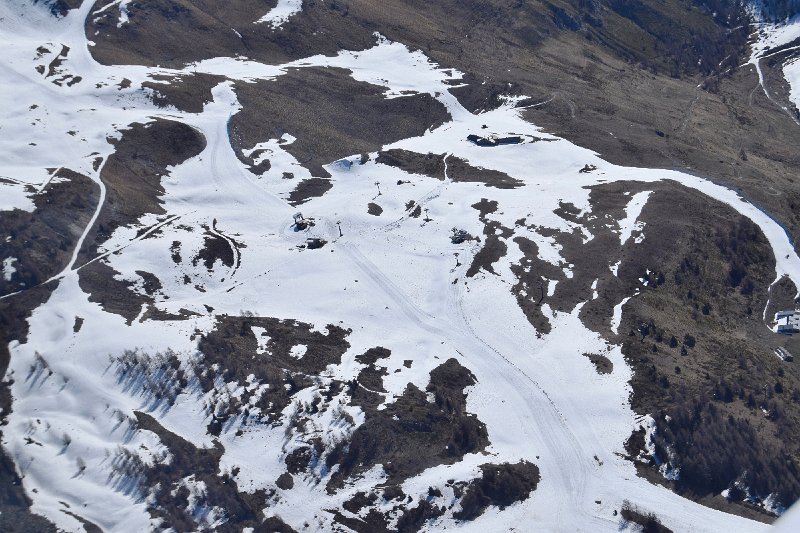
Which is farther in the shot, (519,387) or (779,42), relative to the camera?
(779,42)

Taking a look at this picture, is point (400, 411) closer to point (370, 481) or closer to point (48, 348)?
Answer: point (370, 481)

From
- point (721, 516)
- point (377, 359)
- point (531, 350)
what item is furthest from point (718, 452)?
point (377, 359)

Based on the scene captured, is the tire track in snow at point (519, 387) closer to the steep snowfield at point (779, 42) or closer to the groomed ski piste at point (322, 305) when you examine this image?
the groomed ski piste at point (322, 305)

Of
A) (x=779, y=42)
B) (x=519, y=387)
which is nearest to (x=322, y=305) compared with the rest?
(x=519, y=387)

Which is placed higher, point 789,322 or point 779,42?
point 779,42

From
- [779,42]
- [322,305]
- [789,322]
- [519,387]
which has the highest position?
[779,42]

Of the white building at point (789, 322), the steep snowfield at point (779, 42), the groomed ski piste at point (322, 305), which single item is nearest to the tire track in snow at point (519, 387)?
the groomed ski piste at point (322, 305)

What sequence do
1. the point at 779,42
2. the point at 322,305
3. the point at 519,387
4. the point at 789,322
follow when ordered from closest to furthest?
the point at 519,387, the point at 789,322, the point at 322,305, the point at 779,42

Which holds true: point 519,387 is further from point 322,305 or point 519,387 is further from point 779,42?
point 779,42

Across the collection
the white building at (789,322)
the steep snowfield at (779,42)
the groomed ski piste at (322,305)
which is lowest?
the groomed ski piste at (322,305)
